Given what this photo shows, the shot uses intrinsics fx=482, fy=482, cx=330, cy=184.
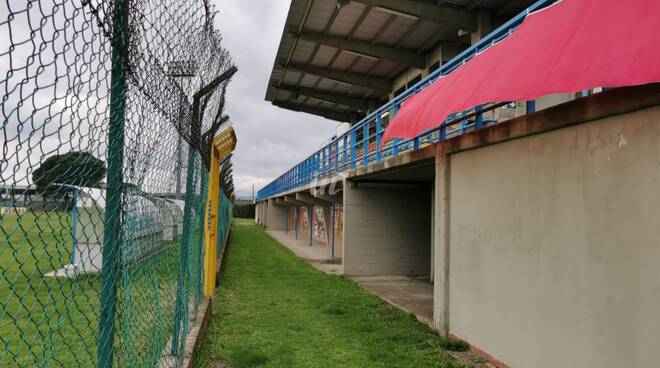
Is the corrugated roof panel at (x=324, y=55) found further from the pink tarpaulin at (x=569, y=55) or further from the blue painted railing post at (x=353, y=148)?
the pink tarpaulin at (x=569, y=55)

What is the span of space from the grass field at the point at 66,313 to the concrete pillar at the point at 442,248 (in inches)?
136

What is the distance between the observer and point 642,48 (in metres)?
2.90

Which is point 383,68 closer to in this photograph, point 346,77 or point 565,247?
point 346,77

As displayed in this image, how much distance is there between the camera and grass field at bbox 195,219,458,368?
5363 mm

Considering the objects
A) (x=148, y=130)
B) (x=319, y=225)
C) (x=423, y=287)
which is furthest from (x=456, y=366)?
(x=319, y=225)

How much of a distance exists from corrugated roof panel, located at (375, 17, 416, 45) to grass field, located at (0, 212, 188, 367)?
1242cm

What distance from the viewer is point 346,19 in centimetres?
1669

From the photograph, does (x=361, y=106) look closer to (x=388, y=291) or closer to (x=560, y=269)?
(x=388, y=291)

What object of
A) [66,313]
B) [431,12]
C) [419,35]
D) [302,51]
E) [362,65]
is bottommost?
[66,313]

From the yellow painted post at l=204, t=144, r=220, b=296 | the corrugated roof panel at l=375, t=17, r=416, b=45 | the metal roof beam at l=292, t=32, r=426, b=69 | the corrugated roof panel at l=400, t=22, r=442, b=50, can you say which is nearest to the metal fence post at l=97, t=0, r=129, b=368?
the yellow painted post at l=204, t=144, r=220, b=296

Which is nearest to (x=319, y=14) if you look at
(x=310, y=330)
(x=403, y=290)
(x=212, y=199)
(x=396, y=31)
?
(x=396, y=31)

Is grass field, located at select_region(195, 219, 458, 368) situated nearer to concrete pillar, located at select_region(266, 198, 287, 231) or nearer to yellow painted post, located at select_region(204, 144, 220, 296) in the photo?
yellow painted post, located at select_region(204, 144, 220, 296)

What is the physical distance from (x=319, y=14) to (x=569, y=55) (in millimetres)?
14264

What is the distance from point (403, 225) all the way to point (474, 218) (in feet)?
21.0
